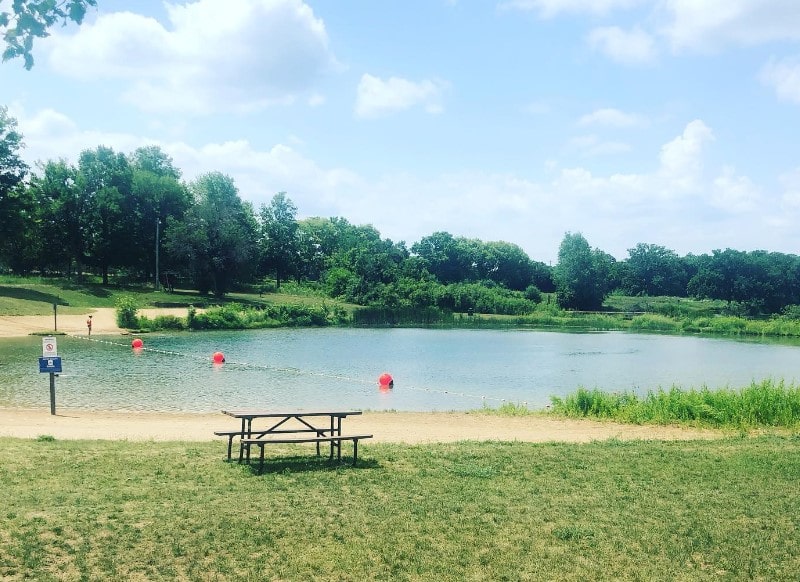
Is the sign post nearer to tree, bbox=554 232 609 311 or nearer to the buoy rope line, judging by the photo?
the buoy rope line

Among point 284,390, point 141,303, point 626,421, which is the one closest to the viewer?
point 626,421

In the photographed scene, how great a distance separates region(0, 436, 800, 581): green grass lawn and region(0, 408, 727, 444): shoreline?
3044mm

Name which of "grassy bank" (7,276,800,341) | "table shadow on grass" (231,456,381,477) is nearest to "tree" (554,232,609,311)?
"grassy bank" (7,276,800,341)

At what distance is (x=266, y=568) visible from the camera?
753 cm

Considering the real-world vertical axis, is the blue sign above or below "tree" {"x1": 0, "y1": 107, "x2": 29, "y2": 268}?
below

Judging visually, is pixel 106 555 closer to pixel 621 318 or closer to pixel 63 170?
pixel 63 170

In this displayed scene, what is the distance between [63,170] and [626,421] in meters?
76.9

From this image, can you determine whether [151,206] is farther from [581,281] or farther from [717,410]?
[717,410]

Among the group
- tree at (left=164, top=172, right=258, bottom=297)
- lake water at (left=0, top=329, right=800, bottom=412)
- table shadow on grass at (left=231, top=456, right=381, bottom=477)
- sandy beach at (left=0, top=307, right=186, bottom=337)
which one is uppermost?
tree at (left=164, top=172, right=258, bottom=297)

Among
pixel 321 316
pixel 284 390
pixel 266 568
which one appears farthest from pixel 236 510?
pixel 321 316

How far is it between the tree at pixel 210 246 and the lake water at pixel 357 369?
61.8 feet

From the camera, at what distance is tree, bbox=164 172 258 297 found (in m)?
76.1

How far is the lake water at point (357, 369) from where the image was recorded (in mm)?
26688

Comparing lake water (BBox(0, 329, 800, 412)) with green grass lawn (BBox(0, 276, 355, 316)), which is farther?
green grass lawn (BBox(0, 276, 355, 316))
